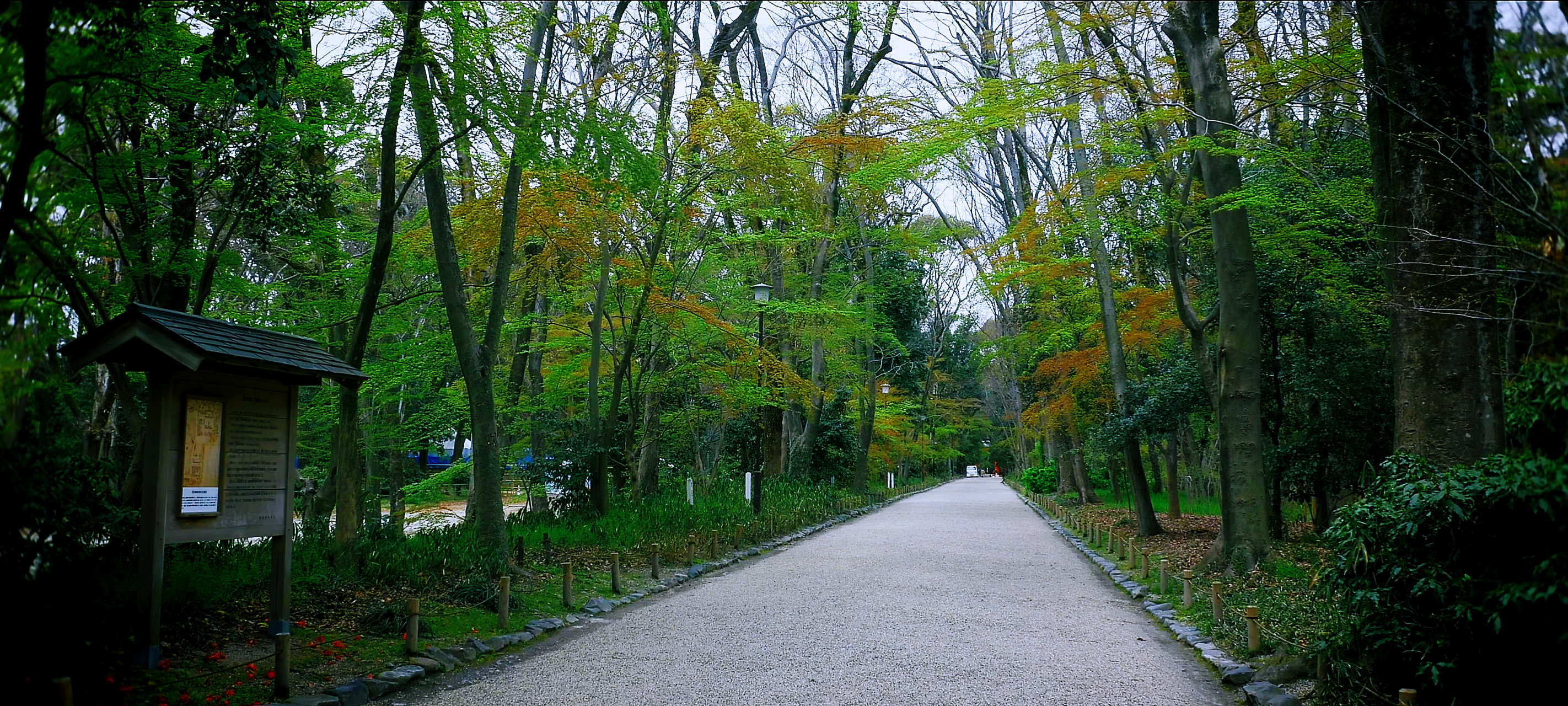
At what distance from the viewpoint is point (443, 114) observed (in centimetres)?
953

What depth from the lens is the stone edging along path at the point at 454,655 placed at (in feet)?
18.0

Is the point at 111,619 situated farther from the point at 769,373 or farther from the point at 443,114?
the point at 769,373

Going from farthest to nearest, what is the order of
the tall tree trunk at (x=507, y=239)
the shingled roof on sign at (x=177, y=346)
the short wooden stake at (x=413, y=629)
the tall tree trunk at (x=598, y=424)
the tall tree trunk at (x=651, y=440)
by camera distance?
the tall tree trunk at (x=651, y=440) < the tall tree trunk at (x=598, y=424) < the tall tree trunk at (x=507, y=239) < the short wooden stake at (x=413, y=629) < the shingled roof on sign at (x=177, y=346)

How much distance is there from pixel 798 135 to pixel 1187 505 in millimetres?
16624

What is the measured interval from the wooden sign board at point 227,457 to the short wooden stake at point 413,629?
1059 mm

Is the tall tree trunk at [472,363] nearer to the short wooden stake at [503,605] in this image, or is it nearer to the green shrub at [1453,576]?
the short wooden stake at [503,605]

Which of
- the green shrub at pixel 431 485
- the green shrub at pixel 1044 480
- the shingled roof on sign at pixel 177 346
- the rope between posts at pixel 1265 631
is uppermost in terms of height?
the shingled roof on sign at pixel 177 346

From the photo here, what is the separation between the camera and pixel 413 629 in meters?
6.50

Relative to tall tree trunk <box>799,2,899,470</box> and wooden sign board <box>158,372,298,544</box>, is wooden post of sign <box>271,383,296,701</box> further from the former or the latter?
tall tree trunk <box>799,2,899,470</box>

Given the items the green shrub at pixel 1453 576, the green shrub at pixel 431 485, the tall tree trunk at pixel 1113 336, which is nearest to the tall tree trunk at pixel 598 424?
the green shrub at pixel 431 485

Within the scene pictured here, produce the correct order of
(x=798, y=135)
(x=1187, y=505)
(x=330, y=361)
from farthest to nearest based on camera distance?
1. (x=1187, y=505)
2. (x=798, y=135)
3. (x=330, y=361)

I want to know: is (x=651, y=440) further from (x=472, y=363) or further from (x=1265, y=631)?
(x=1265, y=631)

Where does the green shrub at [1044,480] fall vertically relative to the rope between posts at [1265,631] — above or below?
below

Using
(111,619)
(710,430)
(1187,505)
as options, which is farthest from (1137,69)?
(710,430)
